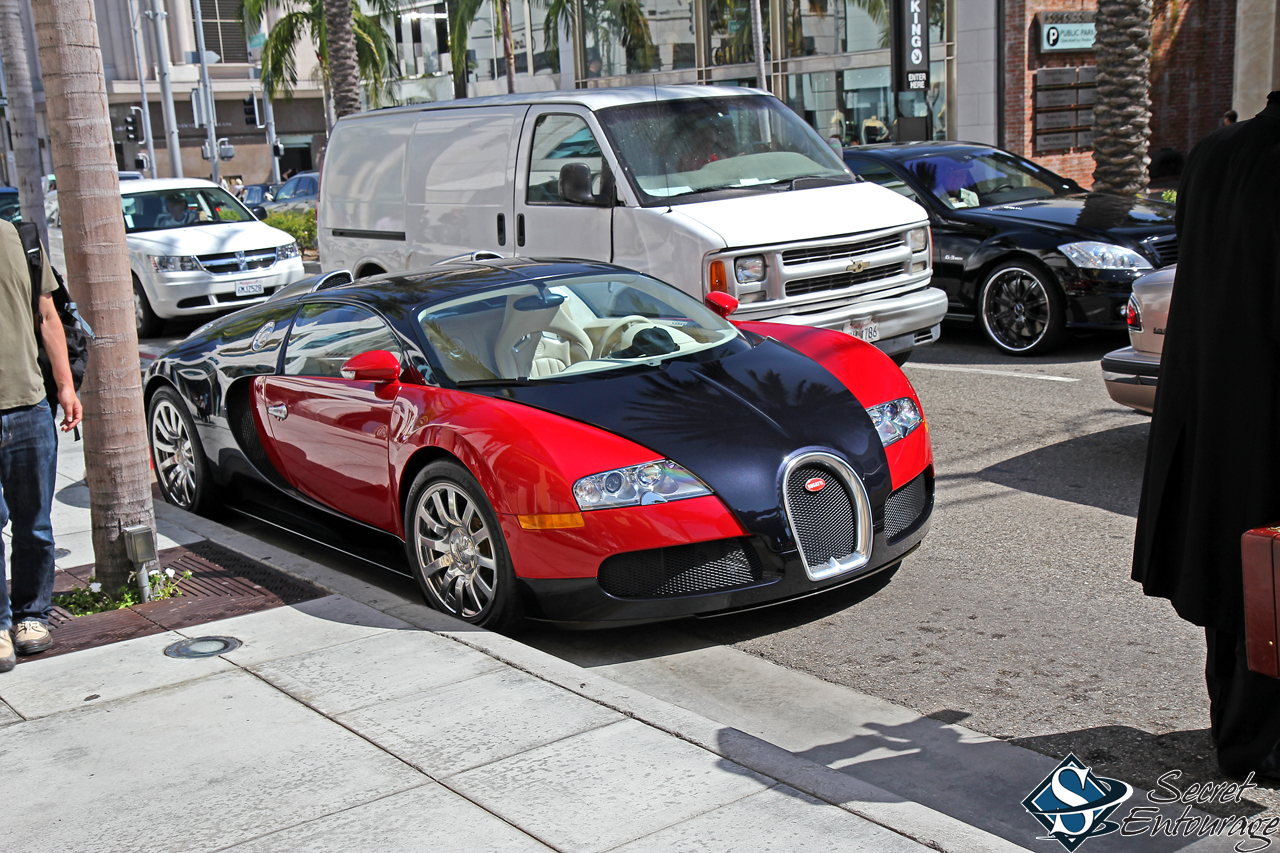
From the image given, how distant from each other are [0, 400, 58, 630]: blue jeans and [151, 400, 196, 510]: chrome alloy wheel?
202 centimetres

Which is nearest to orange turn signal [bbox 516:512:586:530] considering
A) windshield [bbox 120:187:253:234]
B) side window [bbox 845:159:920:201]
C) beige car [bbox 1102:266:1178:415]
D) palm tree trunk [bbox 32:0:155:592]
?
palm tree trunk [bbox 32:0:155:592]

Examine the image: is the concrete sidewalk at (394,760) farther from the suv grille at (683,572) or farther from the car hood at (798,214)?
the car hood at (798,214)

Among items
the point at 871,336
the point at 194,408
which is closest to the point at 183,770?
the point at 194,408

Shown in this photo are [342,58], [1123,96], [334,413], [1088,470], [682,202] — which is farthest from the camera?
[342,58]

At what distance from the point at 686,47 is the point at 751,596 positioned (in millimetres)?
28981

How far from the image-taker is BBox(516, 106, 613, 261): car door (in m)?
9.09

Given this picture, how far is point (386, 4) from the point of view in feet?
112

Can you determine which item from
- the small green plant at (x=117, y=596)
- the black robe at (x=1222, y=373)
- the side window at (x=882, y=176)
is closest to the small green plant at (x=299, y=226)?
the side window at (x=882, y=176)

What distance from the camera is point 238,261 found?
15.2 m

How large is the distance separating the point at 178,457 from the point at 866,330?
4382mm

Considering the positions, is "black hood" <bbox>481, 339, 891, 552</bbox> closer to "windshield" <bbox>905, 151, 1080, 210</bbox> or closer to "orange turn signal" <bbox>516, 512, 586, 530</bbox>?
"orange turn signal" <bbox>516, 512, 586, 530</bbox>

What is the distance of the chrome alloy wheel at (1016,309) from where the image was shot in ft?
33.5

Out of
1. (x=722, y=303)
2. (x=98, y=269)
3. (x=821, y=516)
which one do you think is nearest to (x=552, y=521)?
(x=821, y=516)

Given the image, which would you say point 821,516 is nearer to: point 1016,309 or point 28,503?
point 28,503
